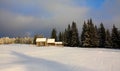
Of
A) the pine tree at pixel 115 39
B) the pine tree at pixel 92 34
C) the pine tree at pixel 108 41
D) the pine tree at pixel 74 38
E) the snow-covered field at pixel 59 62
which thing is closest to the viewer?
the snow-covered field at pixel 59 62

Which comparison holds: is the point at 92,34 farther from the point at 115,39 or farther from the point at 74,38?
the point at 74,38

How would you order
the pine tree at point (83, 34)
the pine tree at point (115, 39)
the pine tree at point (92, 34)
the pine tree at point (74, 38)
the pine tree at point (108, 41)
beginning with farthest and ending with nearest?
the pine tree at point (74, 38), the pine tree at point (83, 34), the pine tree at point (92, 34), the pine tree at point (108, 41), the pine tree at point (115, 39)

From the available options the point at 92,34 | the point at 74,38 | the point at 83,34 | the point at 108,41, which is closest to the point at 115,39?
the point at 108,41

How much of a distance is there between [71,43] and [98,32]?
12338 mm

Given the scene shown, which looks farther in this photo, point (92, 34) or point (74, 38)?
point (74, 38)

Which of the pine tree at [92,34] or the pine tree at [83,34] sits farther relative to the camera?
the pine tree at [83,34]

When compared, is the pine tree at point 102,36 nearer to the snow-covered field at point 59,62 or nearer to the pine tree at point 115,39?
the pine tree at point 115,39

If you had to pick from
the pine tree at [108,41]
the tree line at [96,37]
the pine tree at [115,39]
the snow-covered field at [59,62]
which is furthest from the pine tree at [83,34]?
the snow-covered field at [59,62]

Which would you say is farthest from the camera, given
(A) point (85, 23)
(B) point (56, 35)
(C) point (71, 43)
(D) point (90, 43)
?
(B) point (56, 35)

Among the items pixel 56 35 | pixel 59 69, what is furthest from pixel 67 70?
pixel 56 35

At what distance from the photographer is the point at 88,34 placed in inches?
2618

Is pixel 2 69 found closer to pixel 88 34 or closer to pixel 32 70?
pixel 32 70

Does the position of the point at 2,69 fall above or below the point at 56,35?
below

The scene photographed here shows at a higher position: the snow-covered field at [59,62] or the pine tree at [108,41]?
the pine tree at [108,41]
